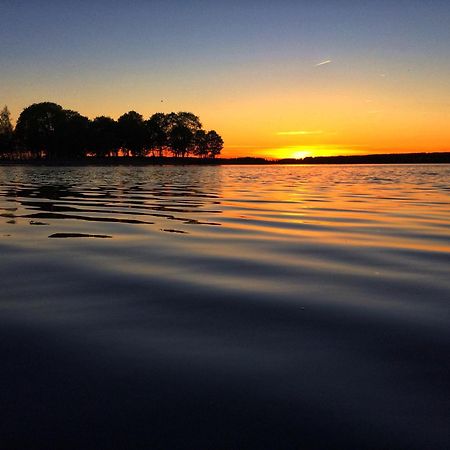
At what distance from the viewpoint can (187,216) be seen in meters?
9.11

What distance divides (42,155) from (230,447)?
13326cm

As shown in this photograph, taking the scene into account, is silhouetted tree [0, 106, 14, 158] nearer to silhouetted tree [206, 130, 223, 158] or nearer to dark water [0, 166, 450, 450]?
silhouetted tree [206, 130, 223, 158]

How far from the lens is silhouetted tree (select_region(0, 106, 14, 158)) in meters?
103

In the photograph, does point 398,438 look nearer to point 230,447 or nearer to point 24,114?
point 230,447

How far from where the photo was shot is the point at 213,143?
463 feet

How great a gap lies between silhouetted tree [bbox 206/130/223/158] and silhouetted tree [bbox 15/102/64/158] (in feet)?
160

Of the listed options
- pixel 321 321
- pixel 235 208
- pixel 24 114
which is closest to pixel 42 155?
pixel 24 114

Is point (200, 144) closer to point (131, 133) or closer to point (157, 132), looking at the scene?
point (157, 132)

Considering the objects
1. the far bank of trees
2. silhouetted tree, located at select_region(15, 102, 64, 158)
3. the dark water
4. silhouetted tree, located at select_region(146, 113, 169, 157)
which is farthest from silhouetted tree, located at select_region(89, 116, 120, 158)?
the dark water

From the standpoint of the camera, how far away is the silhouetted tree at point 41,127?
100 metres

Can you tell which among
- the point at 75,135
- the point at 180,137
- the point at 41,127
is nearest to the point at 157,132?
the point at 180,137

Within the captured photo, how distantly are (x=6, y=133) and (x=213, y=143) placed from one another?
204 ft

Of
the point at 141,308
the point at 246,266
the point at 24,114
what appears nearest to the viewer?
the point at 141,308

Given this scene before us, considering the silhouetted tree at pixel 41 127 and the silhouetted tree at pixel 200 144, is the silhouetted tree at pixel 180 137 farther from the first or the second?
the silhouetted tree at pixel 41 127
